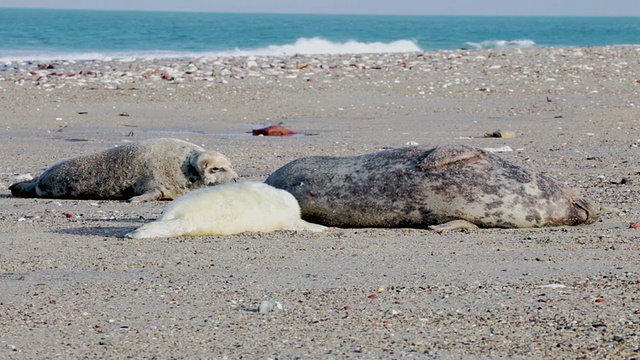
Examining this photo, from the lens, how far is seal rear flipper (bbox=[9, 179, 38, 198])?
828 cm

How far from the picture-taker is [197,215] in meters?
6.15

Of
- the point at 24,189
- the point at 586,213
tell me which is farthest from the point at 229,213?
the point at 24,189

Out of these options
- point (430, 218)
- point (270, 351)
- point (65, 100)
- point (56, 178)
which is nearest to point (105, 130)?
point (65, 100)

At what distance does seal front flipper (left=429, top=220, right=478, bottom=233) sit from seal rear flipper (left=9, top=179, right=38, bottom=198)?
3801mm

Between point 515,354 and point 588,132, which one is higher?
point 515,354

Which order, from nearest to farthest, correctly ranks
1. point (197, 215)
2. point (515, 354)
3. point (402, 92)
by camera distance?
point (515, 354), point (197, 215), point (402, 92)

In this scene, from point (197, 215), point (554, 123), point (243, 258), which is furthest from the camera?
point (554, 123)

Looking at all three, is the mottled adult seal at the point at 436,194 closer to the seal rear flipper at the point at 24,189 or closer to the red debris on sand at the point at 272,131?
the seal rear flipper at the point at 24,189

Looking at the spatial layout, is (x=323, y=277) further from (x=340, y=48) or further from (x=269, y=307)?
(x=340, y=48)

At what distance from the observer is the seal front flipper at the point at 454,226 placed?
20.8 feet

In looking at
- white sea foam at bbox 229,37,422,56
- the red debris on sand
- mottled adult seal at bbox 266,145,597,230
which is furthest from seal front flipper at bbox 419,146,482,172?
white sea foam at bbox 229,37,422,56

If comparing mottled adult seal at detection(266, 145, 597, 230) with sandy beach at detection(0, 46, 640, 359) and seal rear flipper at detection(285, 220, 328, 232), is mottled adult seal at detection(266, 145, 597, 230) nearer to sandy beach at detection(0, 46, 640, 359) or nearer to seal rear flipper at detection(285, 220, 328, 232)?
sandy beach at detection(0, 46, 640, 359)

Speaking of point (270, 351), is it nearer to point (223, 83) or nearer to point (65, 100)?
point (65, 100)

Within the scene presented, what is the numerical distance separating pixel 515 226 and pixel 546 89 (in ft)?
36.4
